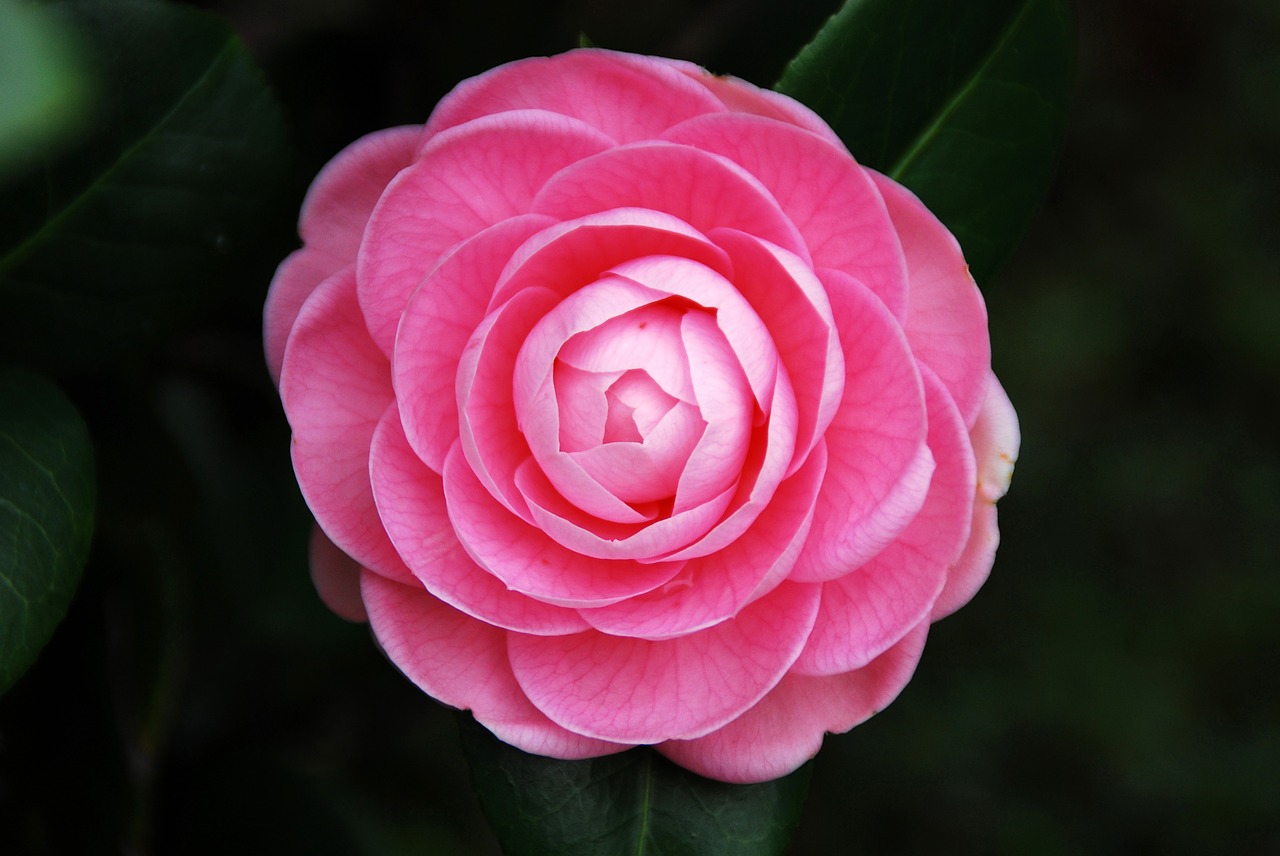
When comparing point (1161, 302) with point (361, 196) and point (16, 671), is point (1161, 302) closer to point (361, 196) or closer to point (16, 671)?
point (361, 196)

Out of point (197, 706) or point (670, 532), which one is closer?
point (670, 532)

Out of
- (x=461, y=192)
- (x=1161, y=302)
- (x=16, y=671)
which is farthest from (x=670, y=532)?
(x=1161, y=302)

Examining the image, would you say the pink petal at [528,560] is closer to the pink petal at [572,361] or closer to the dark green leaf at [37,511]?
the pink petal at [572,361]

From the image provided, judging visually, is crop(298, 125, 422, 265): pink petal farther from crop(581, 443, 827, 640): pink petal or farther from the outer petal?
crop(581, 443, 827, 640): pink petal

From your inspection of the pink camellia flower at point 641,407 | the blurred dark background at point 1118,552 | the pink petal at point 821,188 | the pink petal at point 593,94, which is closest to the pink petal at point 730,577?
the pink camellia flower at point 641,407

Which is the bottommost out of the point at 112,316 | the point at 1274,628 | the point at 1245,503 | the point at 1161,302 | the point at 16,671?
the point at 1274,628

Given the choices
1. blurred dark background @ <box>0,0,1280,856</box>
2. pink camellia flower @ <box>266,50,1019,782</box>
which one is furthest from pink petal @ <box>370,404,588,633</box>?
blurred dark background @ <box>0,0,1280,856</box>

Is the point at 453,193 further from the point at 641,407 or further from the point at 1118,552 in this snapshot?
the point at 1118,552
